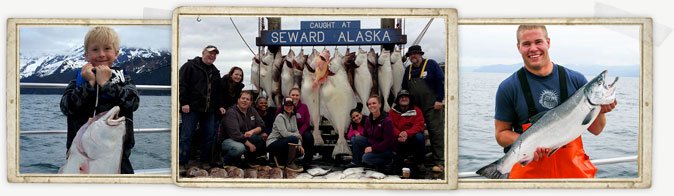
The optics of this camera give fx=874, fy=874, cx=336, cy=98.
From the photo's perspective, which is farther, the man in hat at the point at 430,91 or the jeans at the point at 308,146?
the jeans at the point at 308,146

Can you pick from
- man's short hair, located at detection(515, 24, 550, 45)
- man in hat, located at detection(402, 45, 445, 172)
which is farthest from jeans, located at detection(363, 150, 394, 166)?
man's short hair, located at detection(515, 24, 550, 45)

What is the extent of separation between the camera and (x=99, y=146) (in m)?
5.45

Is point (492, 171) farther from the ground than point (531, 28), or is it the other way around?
point (531, 28)

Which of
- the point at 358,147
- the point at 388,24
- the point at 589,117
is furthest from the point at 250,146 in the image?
the point at 589,117

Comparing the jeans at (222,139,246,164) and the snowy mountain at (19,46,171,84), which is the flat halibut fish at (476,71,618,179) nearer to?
the jeans at (222,139,246,164)

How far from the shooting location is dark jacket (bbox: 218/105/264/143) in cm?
538

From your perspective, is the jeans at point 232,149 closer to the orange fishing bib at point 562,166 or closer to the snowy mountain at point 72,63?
the snowy mountain at point 72,63

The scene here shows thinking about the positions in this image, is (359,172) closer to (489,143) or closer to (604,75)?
(489,143)

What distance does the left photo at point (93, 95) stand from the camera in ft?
17.7

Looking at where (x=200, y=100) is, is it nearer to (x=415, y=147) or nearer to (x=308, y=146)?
(x=308, y=146)

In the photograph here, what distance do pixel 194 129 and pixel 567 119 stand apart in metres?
2.28

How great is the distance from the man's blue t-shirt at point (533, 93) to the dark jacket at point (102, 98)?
227 cm

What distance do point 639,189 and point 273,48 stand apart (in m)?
2.42

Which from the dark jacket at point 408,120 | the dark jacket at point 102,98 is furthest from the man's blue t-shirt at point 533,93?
Result: the dark jacket at point 102,98
